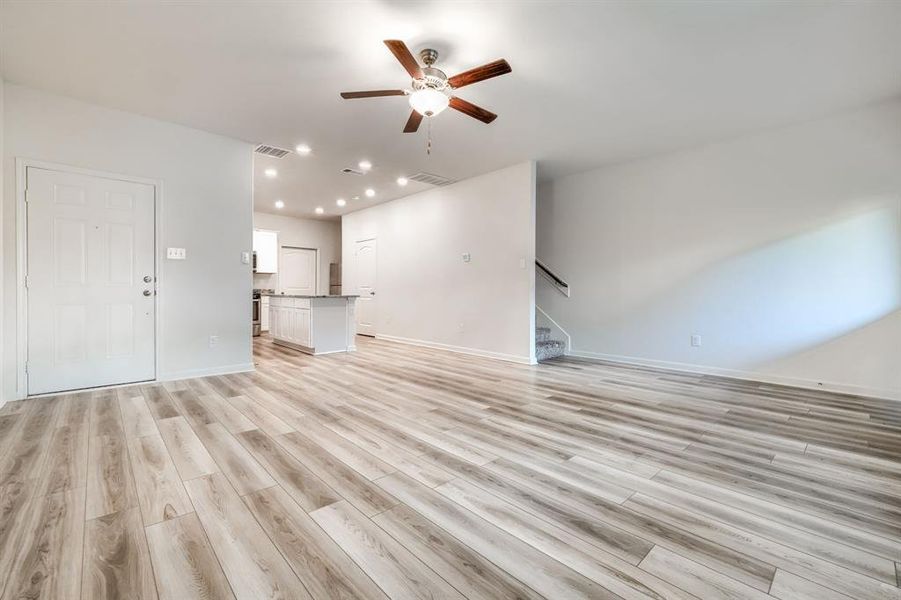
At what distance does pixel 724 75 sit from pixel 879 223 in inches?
90.4

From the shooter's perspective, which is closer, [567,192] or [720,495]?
[720,495]

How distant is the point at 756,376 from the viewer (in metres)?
4.45

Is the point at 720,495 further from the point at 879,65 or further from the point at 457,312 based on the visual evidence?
the point at 457,312

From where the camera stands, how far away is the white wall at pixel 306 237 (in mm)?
9211

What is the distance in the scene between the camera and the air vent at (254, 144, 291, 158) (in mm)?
4883

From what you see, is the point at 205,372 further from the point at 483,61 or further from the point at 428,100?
the point at 483,61

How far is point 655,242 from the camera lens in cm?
523

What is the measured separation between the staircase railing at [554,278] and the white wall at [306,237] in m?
6.10

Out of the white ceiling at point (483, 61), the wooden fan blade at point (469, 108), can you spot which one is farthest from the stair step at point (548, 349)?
the wooden fan blade at point (469, 108)

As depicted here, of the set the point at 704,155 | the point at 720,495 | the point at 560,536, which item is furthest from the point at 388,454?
the point at 704,155

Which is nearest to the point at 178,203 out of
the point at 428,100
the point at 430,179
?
the point at 428,100

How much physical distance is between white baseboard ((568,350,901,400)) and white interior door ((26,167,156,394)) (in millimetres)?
5633

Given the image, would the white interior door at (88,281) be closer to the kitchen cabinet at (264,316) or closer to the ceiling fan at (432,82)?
the ceiling fan at (432,82)

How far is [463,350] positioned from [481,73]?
4.32 meters
